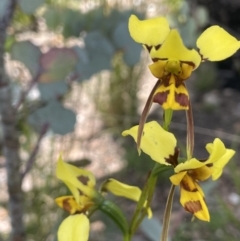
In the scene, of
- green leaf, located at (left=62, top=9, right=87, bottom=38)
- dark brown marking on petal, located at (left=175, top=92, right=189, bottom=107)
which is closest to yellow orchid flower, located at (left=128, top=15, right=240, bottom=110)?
dark brown marking on petal, located at (left=175, top=92, right=189, bottom=107)

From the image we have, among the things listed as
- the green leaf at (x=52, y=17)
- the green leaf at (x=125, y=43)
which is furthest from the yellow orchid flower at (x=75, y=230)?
the green leaf at (x=52, y=17)

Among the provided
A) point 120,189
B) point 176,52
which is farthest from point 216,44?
point 120,189

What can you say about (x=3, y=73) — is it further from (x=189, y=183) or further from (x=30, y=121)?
(x=189, y=183)

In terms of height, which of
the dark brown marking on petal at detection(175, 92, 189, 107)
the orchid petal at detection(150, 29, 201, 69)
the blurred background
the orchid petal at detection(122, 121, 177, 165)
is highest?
the orchid petal at detection(150, 29, 201, 69)

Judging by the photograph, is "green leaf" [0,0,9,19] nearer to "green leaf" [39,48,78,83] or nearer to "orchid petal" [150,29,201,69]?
"green leaf" [39,48,78,83]

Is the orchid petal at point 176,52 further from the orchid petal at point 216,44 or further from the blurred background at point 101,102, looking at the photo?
the blurred background at point 101,102

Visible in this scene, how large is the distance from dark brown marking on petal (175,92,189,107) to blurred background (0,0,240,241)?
243 mm

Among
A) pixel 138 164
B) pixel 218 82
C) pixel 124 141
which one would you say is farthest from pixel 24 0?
pixel 218 82

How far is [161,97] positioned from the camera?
0.34m

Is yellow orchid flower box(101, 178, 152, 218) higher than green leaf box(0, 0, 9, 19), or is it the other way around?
green leaf box(0, 0, 9, 19)

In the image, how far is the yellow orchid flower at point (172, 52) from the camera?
0.32 meters

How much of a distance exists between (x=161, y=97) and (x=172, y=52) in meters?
0.03

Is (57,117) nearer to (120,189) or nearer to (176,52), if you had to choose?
(120,189)

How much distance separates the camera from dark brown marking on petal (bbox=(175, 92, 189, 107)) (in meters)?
0.33
